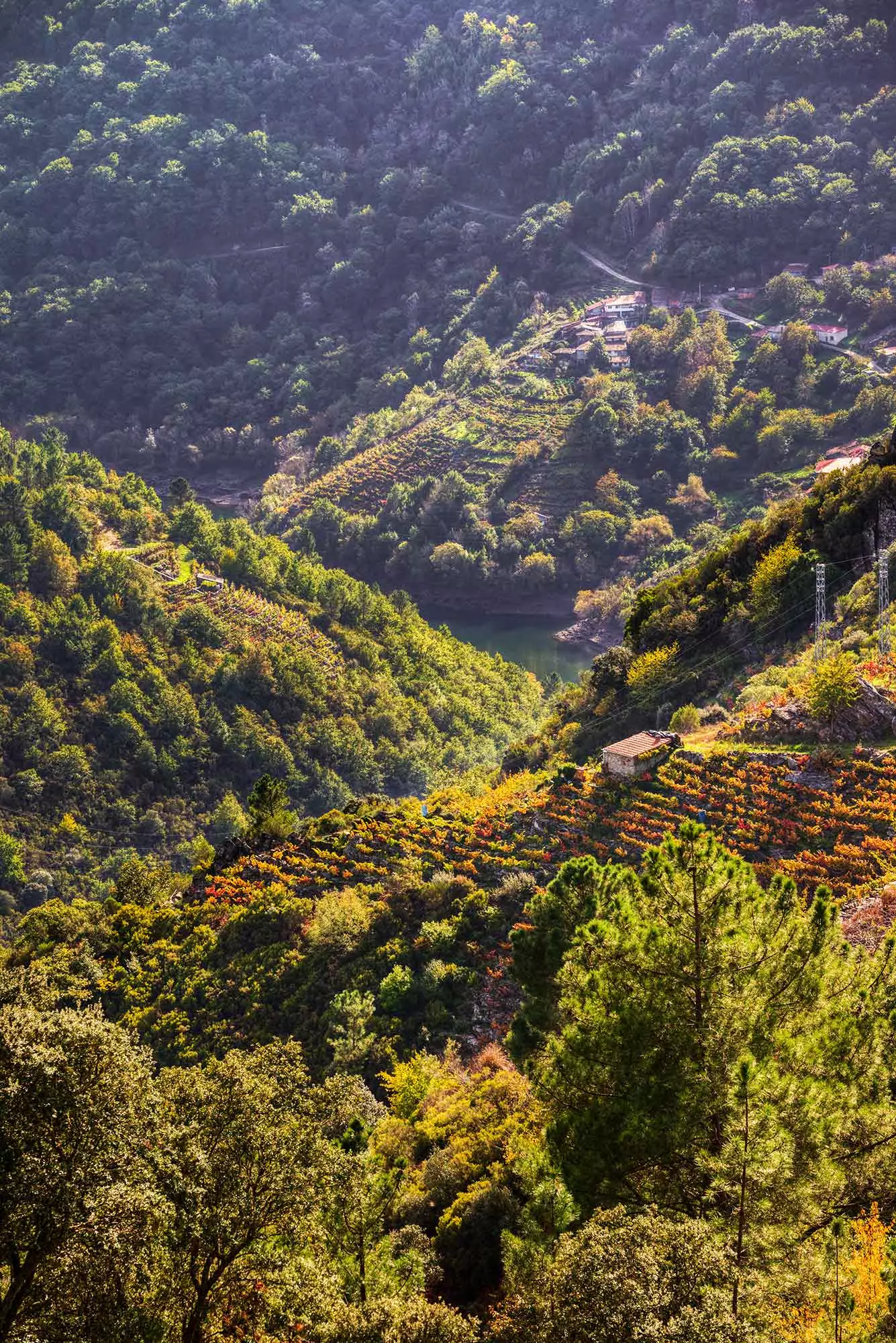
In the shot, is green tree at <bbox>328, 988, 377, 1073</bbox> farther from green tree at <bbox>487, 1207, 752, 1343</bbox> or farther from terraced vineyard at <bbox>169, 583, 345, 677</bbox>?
terraced vineyard at <bbox>169, 583, 345, 677</bbox>

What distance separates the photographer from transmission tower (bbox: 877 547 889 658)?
137 ft

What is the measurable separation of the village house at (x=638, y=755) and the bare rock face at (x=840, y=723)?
2943mm

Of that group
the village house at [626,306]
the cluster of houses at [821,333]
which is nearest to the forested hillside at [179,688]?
the cluster of houses at [821,333]

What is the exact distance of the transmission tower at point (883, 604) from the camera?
41.7 metres

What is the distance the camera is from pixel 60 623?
7212 cm

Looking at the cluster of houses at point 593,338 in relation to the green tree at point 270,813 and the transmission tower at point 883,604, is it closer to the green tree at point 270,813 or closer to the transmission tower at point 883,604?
the transmission tower at point 883,604

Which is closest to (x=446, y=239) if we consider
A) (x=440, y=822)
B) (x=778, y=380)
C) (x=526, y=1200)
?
(x=778, y=380)

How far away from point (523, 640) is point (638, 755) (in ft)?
228

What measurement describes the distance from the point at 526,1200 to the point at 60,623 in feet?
180

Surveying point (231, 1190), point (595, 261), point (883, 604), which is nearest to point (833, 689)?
point (883, 604)

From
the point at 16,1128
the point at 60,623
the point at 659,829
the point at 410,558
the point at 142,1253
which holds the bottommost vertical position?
the point at 410,558

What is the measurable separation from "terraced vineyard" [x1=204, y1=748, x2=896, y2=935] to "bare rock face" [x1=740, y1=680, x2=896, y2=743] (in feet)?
3.75

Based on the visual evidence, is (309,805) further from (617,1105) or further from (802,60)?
(802,60)

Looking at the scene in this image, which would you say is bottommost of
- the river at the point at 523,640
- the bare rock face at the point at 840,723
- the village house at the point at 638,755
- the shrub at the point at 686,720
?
the river at the point at 523,640
